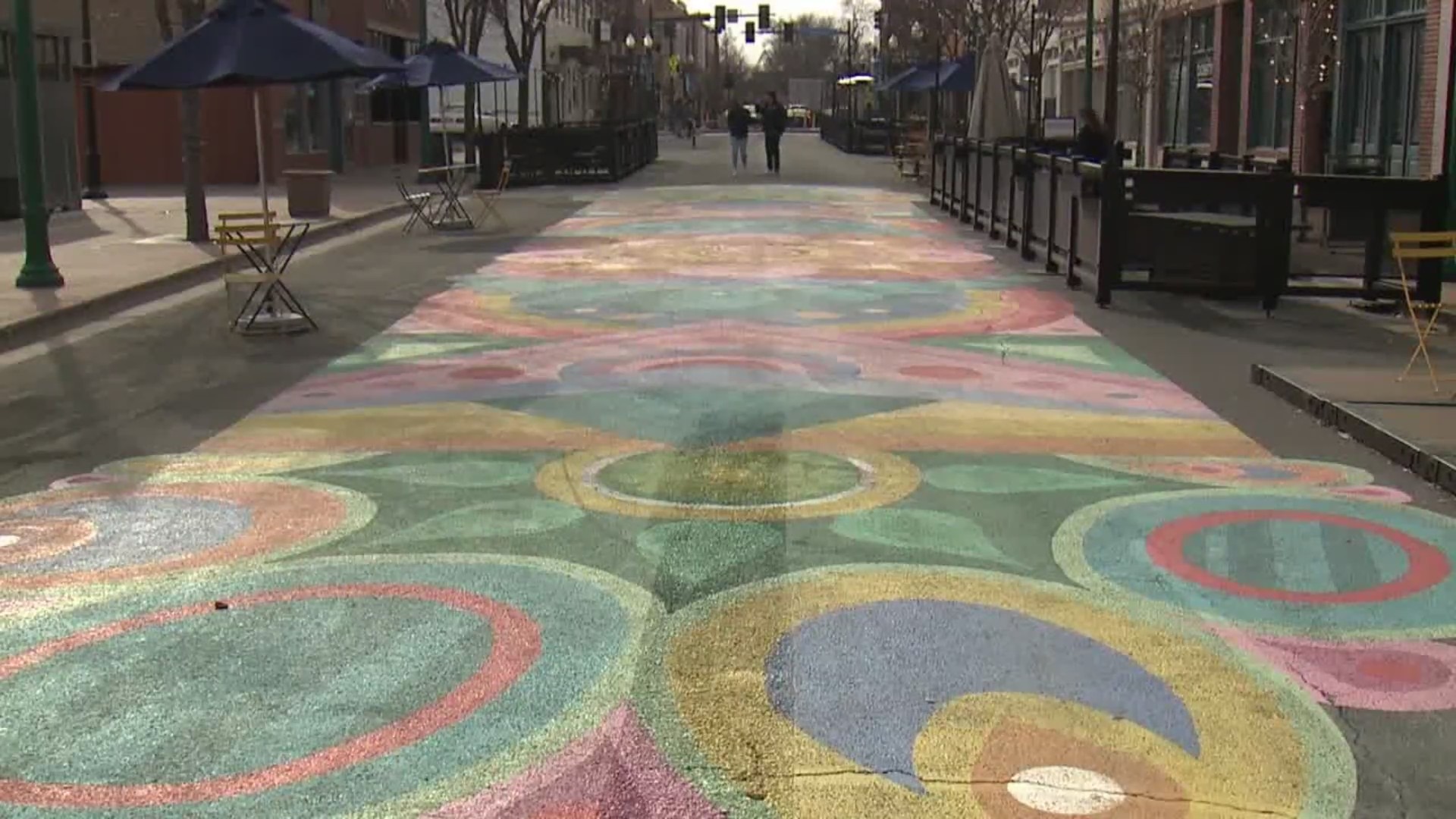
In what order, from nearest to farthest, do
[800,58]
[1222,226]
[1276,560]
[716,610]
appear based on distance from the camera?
1. [716,610]
2. [1276,560]
3. [1222,226]
4. [800,58]

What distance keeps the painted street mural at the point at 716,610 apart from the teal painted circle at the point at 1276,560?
23mm

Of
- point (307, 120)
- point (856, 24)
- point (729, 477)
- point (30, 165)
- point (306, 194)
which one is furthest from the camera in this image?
point (856, 24)

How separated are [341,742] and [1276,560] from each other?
A: 3749 millimetres

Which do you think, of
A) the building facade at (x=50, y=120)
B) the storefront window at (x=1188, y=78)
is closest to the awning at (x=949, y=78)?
the storefront window at (x=1188, y=78)

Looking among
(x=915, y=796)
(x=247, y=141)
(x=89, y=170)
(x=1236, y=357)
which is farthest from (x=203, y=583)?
(x=247, y=141)

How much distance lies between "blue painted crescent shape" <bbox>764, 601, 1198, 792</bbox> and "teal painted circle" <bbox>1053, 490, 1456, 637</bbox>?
686 mm

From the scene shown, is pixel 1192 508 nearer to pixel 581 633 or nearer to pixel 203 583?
pixel 581 633

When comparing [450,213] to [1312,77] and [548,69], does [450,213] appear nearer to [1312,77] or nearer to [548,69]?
[1312,77]

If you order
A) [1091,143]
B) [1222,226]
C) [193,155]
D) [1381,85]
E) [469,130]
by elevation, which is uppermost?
[1381,85]

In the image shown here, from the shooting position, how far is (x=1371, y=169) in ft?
66.9

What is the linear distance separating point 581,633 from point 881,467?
282 cm

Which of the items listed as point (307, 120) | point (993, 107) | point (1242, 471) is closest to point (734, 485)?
point (1242, 471)

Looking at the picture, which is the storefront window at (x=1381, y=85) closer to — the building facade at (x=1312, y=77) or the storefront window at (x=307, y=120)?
the building facade at (x=1312, y=77)

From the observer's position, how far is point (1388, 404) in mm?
8688
